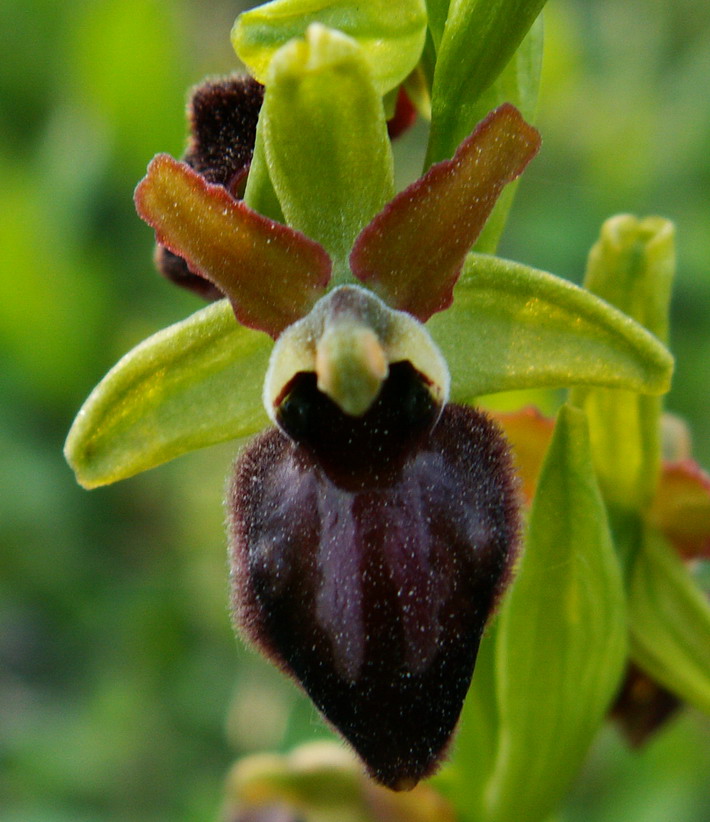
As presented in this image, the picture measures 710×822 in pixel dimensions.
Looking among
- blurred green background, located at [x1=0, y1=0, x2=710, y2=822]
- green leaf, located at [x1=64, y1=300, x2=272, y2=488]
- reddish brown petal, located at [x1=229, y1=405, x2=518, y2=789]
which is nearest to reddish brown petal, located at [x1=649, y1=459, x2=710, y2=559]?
reddish brown petal, located at [x1=229, y1=405, x2=518, y2=789]

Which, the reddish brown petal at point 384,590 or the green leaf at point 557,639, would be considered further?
the green leaf at point 557,639

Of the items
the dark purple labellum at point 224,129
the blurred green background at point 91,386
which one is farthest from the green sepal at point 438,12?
the blurred green background at point 91,386

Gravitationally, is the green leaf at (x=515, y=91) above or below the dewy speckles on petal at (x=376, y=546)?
above

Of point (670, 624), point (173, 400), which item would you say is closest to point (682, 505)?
point (670, 624)

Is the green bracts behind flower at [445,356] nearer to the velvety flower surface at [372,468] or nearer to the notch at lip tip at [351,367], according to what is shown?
the velvety flower surface at [372,468]

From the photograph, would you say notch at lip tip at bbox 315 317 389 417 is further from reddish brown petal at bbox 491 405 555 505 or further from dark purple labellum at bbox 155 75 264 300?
reddish brown petal at bbox 491 405 555 505

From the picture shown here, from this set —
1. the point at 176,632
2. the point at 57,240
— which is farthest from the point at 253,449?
the point at 57,240
